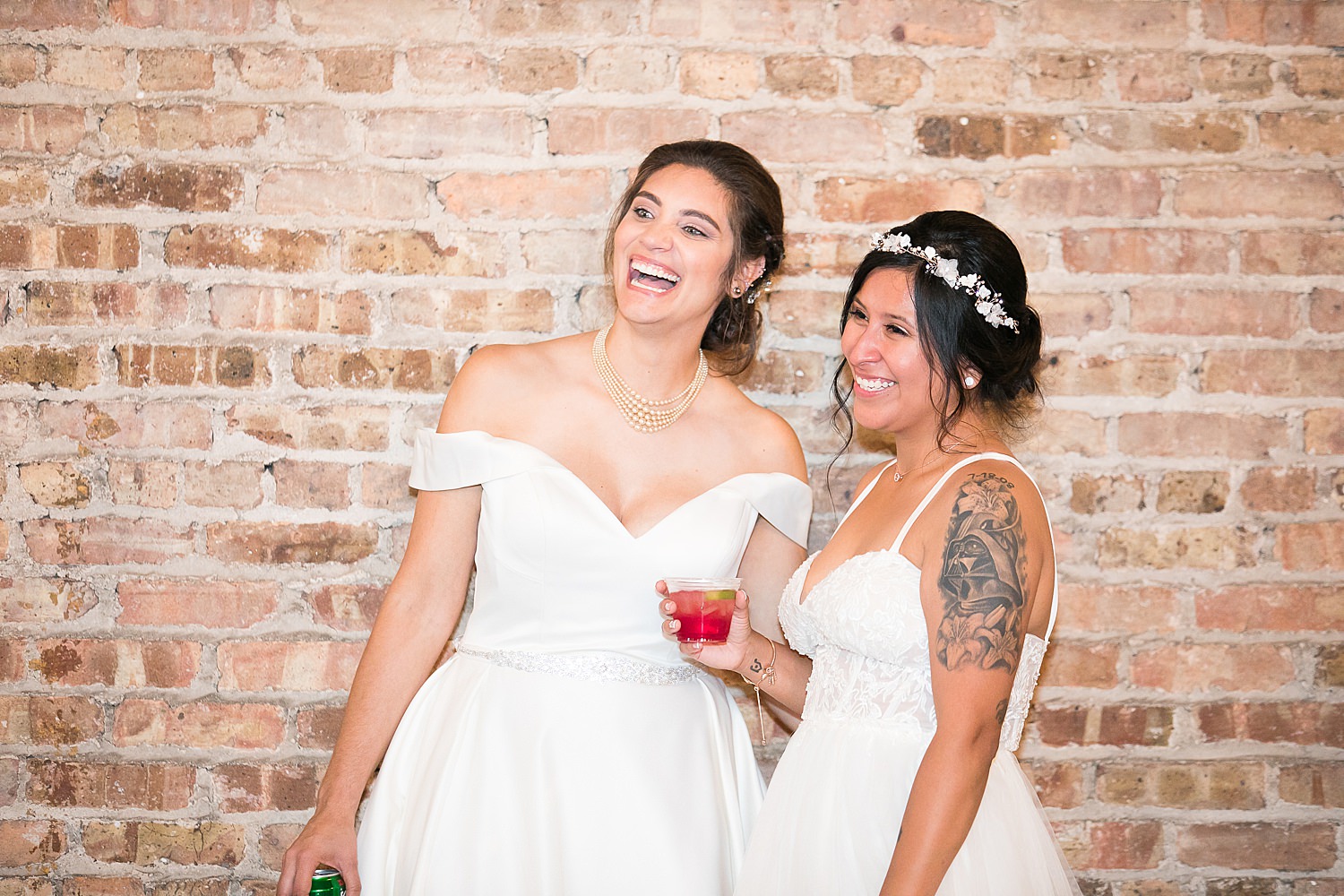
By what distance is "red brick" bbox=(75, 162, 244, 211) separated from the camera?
2.29 meters

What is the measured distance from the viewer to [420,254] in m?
2.31

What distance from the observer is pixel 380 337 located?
7.57ft

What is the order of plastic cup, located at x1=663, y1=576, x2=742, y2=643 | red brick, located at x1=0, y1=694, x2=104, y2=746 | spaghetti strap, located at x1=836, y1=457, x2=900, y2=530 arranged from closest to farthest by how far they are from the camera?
plastic cup, located at x1=663, y1=576, x2=742, y2=643, spaghetti strap, located at x1=836, y1=457, x2=900, y2=530, red brick, located at x1=0, y1=694, x2=104, y2=746

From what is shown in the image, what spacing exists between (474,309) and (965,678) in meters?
1.34

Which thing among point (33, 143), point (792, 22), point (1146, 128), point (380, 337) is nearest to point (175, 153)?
point (33, 143)

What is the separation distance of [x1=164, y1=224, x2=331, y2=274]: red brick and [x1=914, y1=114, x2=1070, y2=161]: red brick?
139 cm

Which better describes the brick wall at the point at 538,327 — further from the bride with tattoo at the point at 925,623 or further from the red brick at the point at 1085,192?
the bride with tattoo at the point at 925,623

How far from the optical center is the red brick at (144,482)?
2285mm

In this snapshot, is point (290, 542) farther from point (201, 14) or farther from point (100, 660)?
point (201, 14)

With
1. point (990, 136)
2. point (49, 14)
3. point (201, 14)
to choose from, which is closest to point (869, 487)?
point (990, 136)

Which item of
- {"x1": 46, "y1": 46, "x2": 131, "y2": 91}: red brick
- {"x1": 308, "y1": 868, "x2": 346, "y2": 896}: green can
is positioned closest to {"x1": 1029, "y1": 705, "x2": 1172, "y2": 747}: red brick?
{"x1": 308, "y1": 868, "x2": 346, "y2": 896}: green can

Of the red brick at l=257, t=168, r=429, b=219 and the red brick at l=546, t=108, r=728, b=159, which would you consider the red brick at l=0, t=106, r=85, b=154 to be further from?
the red brick at l=546, t=108, r=728, b=159

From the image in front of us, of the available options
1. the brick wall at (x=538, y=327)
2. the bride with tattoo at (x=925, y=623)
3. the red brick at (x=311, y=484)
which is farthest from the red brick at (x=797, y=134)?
the red brick at (x=311, y=484)

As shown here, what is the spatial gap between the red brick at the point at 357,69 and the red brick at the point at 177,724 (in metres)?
1.40
